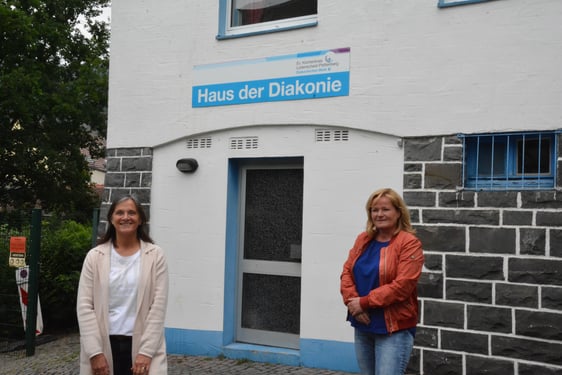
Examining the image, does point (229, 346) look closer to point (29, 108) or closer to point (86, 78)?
point (29, 108)

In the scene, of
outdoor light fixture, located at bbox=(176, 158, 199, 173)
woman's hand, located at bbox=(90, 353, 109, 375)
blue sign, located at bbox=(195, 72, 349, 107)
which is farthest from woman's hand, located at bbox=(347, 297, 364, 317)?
outdoor light fixture, located at bbox=(176, 158, 199, 173)

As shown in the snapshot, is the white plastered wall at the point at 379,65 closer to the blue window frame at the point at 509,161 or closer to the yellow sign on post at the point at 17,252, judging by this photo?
the blue window frame at the point at 509,161

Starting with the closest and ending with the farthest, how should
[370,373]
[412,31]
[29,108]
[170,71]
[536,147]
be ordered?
[370,373]
[536,147]
[412,31]
[170,71]
[29,108]

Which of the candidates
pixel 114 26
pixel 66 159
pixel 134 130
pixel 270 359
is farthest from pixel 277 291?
pixel 66 159

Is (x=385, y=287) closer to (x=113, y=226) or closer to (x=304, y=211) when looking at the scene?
(x=113, y=226)

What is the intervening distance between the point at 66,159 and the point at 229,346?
1814cm

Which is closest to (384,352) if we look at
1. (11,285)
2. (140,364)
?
(140,364)

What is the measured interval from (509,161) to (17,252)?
18.4 ft

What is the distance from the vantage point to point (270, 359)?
682 centimetres

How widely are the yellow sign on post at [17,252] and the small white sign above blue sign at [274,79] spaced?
2.73m

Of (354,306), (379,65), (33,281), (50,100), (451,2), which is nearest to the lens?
(354,306)

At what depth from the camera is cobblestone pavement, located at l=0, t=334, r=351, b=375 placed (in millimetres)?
6535

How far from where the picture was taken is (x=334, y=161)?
659 cm

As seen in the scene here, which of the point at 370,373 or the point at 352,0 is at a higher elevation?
the point at 352,0
